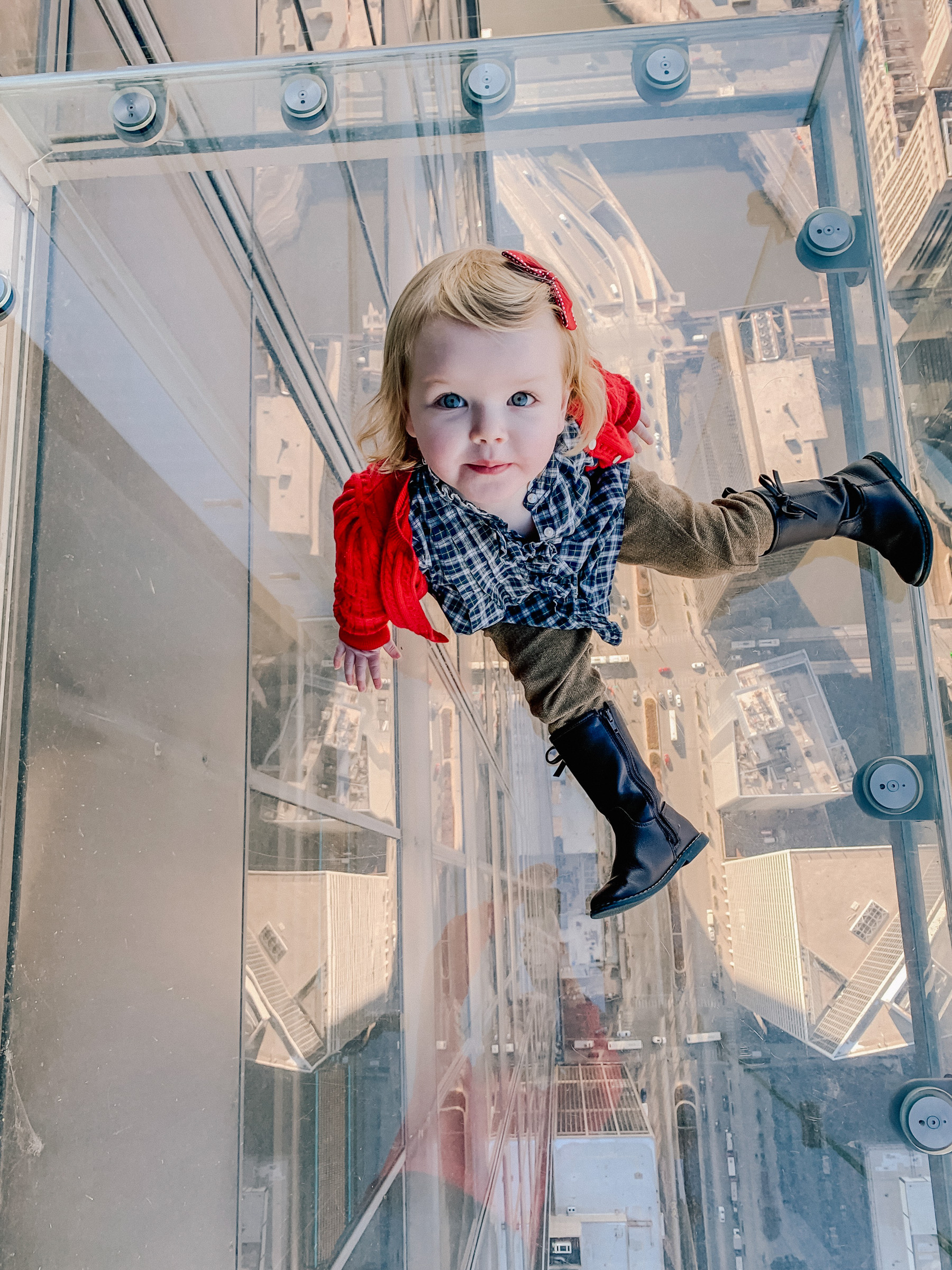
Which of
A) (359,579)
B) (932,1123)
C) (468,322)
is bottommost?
(932,1123)

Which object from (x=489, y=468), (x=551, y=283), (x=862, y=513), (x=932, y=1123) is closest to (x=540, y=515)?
(x=489, y=468)

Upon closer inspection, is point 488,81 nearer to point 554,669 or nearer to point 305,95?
point 305,95

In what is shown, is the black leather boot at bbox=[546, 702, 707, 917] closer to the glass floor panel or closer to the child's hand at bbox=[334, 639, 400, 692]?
the glass floor panel

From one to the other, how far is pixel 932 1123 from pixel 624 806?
2.22 ft

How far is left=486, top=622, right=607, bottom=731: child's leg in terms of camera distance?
4.34 ft

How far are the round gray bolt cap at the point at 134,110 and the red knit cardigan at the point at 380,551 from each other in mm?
662

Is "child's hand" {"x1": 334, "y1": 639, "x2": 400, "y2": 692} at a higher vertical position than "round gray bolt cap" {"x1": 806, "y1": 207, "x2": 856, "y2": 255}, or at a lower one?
lower

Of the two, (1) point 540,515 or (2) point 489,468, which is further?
(1) point 540,515

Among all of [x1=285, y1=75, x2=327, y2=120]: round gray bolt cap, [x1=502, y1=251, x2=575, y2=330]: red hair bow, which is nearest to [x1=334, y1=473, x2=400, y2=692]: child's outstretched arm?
[x1=502, y1=251, x2=575, y2=330]: red hair bow

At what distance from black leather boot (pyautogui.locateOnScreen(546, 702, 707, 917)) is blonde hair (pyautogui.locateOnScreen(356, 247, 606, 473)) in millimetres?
428

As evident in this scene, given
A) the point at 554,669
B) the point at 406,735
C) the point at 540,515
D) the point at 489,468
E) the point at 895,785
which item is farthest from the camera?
the point at 406,735

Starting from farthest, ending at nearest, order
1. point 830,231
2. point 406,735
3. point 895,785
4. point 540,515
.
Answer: point 406,735
point 830,231
point 895,785
point 540,515

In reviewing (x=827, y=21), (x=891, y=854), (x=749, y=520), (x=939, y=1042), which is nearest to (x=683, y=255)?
(x=827, y=21)

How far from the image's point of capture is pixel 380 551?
1237 mm
